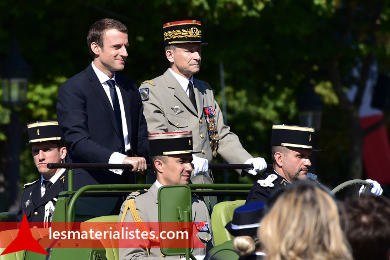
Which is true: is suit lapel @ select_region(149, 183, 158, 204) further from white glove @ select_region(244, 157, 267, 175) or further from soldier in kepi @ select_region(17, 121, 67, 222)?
soldier in kepi @ select_region(17, 121, 67, 222)

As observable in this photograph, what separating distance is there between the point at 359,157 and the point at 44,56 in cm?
686

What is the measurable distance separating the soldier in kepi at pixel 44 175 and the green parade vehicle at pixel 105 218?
2.01ft

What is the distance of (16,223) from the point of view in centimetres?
518

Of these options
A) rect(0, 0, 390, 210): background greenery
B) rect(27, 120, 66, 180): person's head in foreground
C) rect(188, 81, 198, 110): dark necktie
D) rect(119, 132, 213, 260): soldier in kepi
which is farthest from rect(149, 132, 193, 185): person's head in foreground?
rect(0, 0, 390, 210): background greenery

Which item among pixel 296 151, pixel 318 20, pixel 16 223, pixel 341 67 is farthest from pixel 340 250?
pixel 341 67

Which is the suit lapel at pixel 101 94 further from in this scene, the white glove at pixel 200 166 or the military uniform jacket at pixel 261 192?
the military uniform jacket at pixel 261 192

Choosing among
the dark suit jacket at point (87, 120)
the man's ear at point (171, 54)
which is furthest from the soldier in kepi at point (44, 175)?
the man's ear at point (171, 54)

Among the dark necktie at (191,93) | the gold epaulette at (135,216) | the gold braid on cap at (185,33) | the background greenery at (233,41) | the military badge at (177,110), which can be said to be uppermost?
the background greenery at (233,41)

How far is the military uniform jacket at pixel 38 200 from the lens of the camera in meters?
5.03

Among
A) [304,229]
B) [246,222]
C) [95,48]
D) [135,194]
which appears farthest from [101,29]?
[304,229]

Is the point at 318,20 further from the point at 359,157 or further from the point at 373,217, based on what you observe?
the point at 373,217

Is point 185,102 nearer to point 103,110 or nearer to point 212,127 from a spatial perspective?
point 212,127

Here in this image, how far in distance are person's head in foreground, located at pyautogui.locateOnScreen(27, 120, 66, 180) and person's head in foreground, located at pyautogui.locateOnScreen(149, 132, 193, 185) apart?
1.36 m

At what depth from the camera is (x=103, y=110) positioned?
15.5 feet
